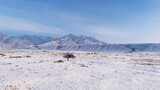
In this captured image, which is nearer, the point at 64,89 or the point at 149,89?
the point at 64,89

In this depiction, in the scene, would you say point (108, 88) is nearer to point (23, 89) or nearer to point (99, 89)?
point (99, 89)

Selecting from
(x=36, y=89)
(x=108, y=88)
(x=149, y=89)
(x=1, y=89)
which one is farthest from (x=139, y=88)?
(x=1, y=89)

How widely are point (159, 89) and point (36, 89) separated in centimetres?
852

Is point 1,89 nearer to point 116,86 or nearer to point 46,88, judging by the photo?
point 46,88

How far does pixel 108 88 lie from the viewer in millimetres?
19406

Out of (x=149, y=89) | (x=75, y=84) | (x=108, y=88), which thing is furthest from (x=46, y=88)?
(x=149, y=89)

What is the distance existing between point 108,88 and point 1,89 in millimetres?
6954

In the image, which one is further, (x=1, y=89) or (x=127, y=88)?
(x=127, y=88)

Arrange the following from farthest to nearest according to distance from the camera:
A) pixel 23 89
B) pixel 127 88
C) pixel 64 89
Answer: pixel 127 88 → pixel 64 89 → pixel 23 89

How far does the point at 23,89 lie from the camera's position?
677 inches

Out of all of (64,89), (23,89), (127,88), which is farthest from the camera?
(127,88)

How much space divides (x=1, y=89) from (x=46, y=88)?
2.88 metres

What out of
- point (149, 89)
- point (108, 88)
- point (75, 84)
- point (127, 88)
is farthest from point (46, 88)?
point (149, 89)

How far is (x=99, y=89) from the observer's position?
743 inches
